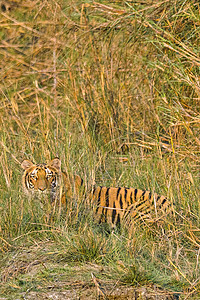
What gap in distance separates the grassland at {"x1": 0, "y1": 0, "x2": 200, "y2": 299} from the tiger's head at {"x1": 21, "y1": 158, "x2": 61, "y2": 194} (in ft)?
0.30

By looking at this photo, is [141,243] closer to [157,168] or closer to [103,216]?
[103,216]

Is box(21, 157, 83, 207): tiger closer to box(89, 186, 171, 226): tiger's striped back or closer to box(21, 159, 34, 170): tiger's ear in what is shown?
box(21, 159, 34, 170): tiger's ear

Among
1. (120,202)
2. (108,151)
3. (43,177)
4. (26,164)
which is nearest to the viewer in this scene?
(120,202)

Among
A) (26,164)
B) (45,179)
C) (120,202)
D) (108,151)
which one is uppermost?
(108,151)

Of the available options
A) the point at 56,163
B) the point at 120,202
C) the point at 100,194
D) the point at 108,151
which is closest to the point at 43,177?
the point at 56,163

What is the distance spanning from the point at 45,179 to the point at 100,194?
0.46 m

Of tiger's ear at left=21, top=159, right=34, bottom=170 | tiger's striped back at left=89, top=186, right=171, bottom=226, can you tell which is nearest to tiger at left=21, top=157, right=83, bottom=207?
tiger's ear at left=21, top=159, right=34, bottom=170

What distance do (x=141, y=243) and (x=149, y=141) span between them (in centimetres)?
244

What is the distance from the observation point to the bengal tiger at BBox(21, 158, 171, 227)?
163 inches

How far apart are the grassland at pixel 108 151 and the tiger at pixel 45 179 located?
0.31 feet

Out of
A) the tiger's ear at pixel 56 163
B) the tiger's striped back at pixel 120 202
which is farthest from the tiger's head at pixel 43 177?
the tiger's striped back at pixel 120 202

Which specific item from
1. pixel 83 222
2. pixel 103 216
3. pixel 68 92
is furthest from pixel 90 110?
pixel 83 222

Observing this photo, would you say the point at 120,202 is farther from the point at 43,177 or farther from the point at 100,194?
the point at 43,177

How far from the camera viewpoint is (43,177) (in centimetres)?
443
